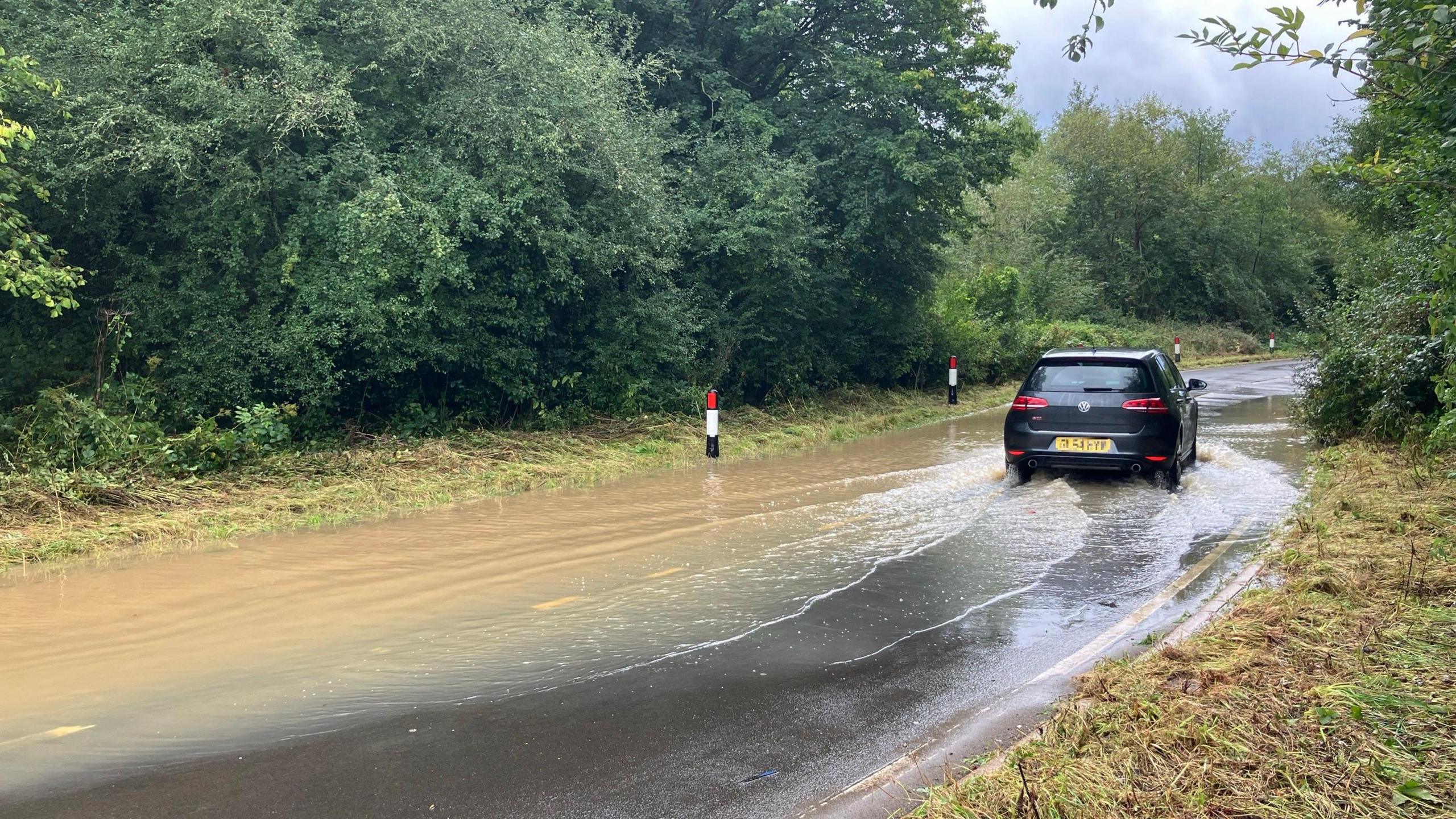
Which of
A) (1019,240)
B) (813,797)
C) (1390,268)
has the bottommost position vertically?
(813,797)

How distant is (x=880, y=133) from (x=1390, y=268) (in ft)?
29.6

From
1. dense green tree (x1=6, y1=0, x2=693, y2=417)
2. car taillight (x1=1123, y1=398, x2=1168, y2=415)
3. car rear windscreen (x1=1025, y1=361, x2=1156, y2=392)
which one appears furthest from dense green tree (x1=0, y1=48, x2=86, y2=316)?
car taillight (x1=1123, y1=398, x2=1168, y2=415)

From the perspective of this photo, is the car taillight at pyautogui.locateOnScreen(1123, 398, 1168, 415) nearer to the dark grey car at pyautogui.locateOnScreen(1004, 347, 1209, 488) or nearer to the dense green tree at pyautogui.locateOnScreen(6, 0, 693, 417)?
the dark grey car at pyautogui.locateOnScreen(1004, 347, 1209, 488)

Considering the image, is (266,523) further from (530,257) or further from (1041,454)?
(1041,454)

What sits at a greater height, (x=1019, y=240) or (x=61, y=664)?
(x=1019, y=240)

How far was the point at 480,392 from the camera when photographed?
14.7 meters

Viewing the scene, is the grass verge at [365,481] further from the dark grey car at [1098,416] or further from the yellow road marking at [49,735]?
the dark grey car at [1098,416]

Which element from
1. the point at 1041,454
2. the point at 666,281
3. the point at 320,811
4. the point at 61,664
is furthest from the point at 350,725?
the point at 666,281

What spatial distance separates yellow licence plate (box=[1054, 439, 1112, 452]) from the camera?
11.3 metres

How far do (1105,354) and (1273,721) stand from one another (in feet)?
26.3

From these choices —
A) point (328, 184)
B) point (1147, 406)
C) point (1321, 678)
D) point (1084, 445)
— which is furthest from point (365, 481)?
point (1321, 678)

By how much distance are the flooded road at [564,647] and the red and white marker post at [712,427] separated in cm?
371

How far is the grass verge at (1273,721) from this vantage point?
359cm

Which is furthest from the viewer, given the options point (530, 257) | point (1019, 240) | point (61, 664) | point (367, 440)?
point (1019, 240)
